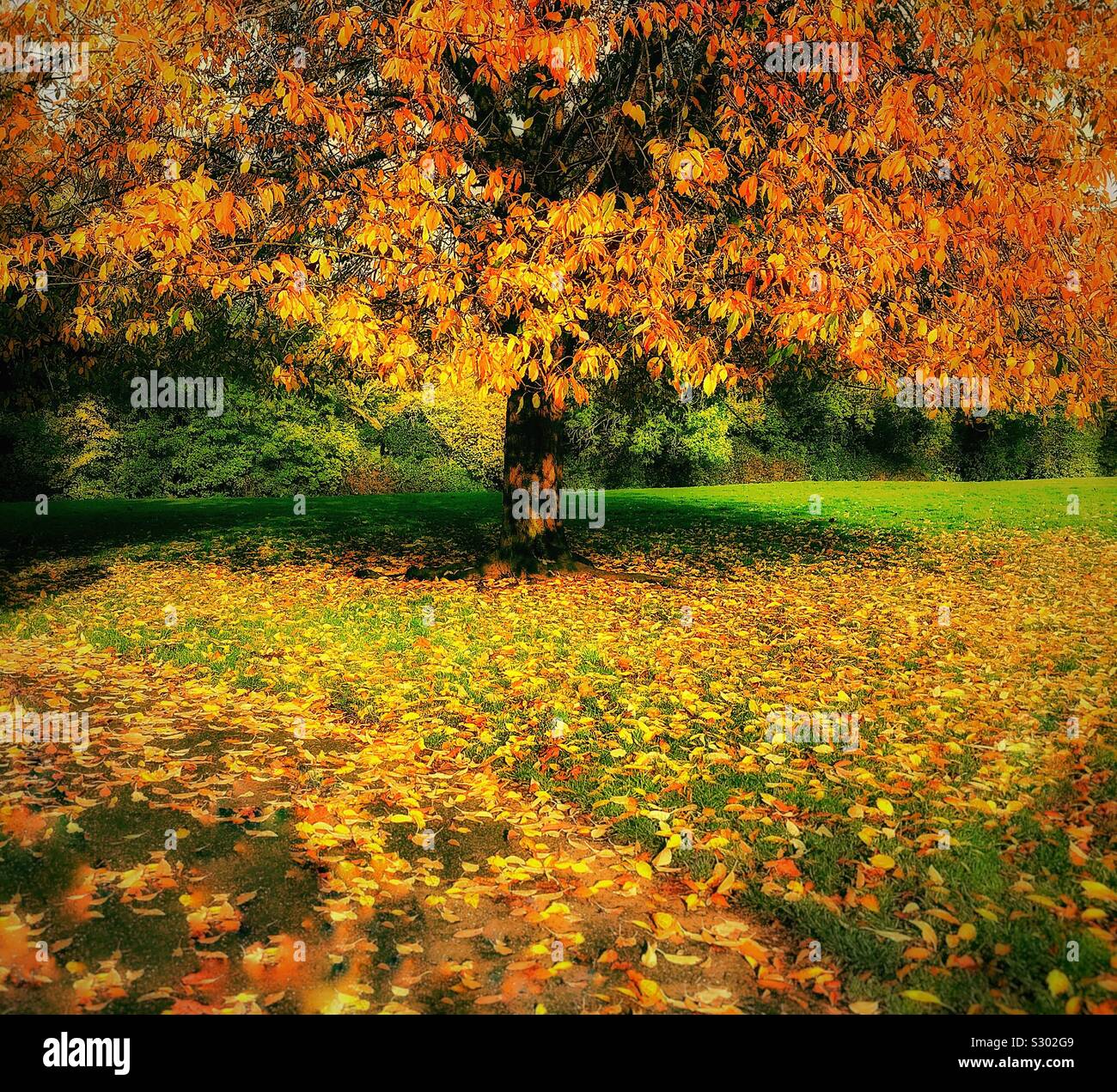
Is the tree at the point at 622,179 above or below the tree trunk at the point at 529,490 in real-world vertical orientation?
above

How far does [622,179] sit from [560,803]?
742 cm

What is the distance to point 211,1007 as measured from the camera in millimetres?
3236

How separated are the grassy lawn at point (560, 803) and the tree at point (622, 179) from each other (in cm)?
275

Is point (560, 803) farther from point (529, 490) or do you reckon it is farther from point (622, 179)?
point (622, 179)

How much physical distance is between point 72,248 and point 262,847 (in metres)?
5.72

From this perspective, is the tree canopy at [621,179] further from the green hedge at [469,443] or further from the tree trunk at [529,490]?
the green hedge at [469,443]

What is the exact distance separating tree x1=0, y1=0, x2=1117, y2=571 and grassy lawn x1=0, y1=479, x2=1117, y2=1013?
2746 mm

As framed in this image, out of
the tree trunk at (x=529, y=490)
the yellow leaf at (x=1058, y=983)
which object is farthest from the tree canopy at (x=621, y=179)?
the yellow leaf at (x=1058, y=983)

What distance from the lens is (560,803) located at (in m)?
5.16

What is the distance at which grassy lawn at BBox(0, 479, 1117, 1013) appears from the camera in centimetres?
346

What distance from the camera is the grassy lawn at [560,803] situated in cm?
346

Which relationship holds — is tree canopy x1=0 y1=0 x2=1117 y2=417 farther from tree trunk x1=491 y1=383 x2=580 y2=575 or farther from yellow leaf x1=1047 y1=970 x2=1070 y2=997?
yellow leaf x1=1047 y1=970 x2=1070 y2=997
